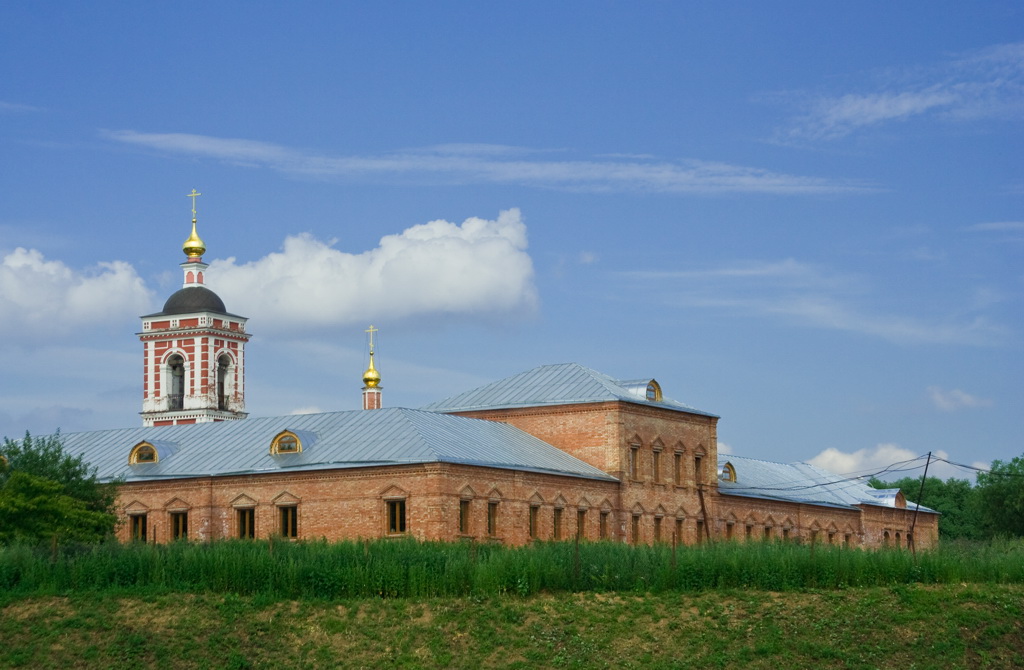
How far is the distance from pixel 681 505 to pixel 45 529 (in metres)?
25.8

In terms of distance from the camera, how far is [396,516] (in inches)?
2299

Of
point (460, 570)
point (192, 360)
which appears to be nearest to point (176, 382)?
point (192, 360)

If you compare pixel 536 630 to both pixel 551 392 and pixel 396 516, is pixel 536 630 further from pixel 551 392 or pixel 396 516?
pixel 551 392

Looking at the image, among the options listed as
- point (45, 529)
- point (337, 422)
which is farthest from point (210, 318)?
point (45, 529)

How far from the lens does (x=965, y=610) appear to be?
42375mm

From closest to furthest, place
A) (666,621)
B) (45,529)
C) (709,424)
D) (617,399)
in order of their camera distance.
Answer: (666,621) → (45,529) → (617,399) → (709,424)

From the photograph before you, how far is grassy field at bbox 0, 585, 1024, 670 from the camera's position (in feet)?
132

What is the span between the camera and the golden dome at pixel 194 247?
91.8 metres

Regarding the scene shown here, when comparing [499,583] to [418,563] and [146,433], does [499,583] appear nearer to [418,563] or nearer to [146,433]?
[418,563]

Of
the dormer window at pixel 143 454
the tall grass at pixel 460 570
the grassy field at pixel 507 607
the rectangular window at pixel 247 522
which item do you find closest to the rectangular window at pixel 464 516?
the rectangular window at pixel 247 522

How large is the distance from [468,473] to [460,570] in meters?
14.7

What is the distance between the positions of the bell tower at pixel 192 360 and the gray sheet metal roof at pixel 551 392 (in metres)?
19.3

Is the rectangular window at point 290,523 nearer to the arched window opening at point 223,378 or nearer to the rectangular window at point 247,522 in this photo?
the rectangular window at point 247,522

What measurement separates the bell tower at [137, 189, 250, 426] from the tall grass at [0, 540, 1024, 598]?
4201 cm
